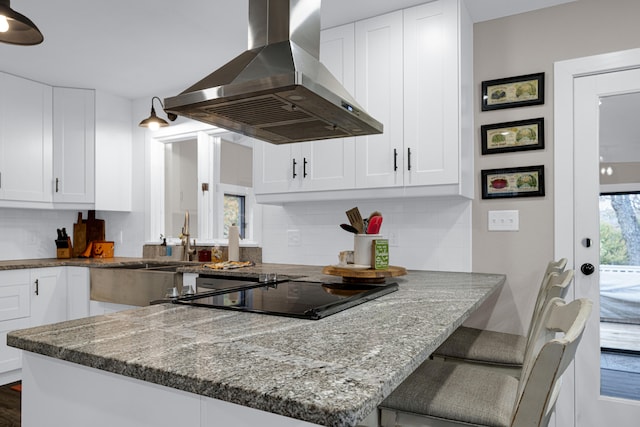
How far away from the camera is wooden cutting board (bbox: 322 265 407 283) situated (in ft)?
6.63

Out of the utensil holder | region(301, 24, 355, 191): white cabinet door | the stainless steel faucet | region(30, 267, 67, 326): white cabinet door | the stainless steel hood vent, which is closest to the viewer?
the stainless steel hood vent

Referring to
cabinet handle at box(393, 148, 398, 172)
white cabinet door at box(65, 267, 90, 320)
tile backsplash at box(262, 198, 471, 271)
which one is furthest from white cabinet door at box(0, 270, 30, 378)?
cabinet handle at box(393, 148, 398, 172)

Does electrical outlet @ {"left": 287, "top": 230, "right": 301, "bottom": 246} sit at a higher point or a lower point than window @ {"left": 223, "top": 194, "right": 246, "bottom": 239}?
lower

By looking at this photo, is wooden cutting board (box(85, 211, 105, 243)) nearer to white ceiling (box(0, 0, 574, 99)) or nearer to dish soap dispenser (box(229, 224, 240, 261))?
white ceiling (box(0, 0, 574, 99))

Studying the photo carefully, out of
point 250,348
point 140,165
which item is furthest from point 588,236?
point 140,165

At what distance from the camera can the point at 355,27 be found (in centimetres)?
267

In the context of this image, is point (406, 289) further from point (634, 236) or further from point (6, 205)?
point (6, 205)

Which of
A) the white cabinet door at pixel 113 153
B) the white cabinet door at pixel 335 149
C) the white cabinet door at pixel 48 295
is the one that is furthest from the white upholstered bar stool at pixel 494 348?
the white cabinet door at pixel 113 153

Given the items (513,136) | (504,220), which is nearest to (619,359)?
(504,220)

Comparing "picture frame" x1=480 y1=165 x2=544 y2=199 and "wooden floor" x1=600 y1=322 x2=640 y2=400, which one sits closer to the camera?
"wooden floor" x1=600 y1=322 x2=640 y2=400

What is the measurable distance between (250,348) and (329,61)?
225cm

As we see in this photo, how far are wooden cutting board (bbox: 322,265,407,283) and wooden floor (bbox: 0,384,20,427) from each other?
7.19 ft

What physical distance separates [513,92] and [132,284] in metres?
2.91

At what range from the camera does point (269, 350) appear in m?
0.94
